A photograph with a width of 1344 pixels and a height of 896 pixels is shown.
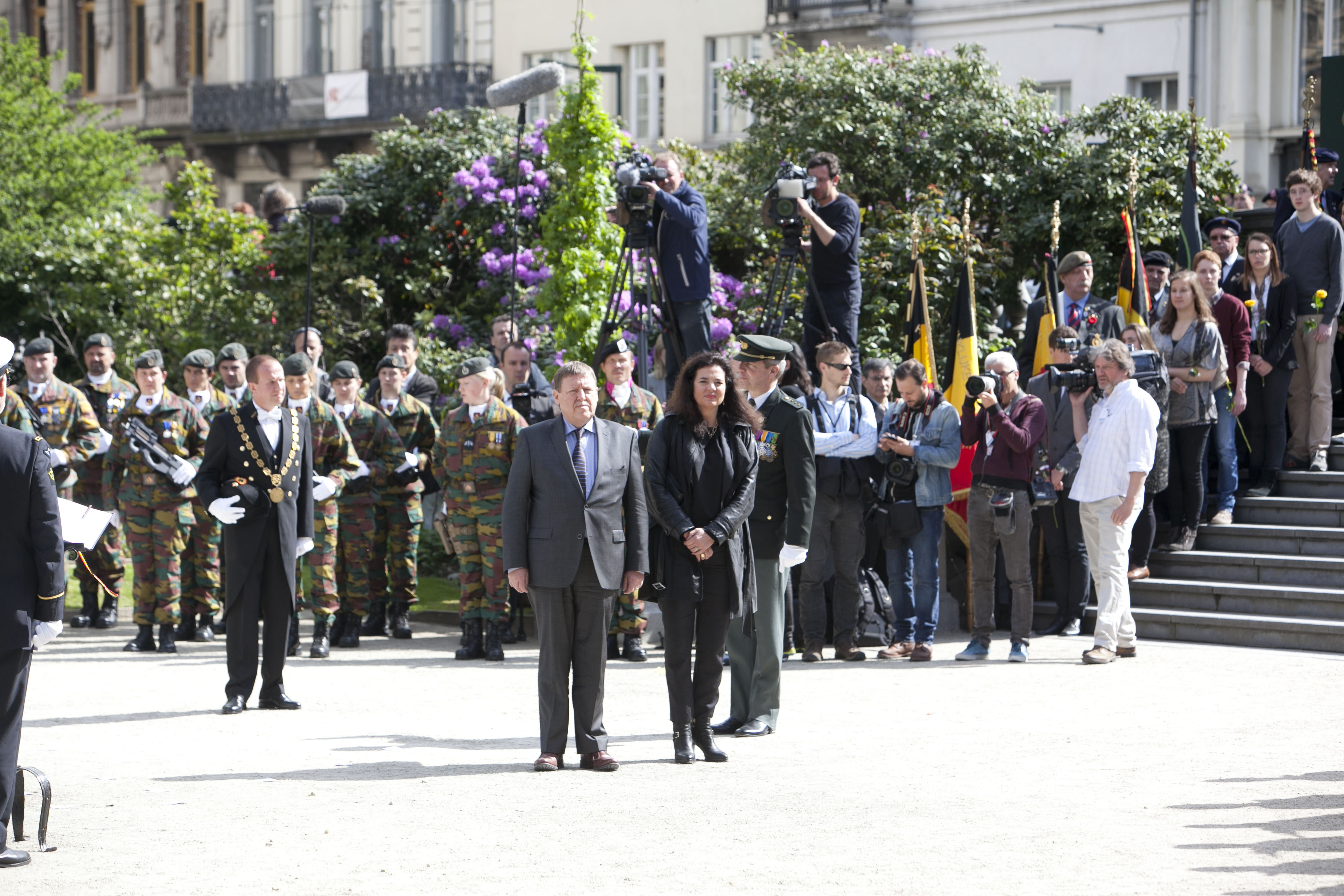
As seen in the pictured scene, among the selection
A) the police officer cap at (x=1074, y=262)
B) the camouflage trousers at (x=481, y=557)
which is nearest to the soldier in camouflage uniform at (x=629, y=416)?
the camouflage trousers at (x=481, y=557)

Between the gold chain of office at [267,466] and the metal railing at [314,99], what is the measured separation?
25.8m

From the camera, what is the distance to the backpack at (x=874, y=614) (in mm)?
12406

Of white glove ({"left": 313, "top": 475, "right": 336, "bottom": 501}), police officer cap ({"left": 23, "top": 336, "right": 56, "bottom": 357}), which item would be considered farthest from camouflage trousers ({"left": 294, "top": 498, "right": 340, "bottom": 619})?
police officer cap ({"left": 23, "top": 336, "right": 56, "bottom": 357})

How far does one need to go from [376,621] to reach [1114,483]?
221 inches

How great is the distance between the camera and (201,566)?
42.5ft

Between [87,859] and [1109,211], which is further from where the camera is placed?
[1109,211]

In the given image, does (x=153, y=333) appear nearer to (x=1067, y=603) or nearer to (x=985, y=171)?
(x=985, y=171)

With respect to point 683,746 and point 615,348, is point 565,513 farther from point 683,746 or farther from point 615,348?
point 615,348

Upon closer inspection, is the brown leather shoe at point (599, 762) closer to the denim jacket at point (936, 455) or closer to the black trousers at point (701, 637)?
the black trousers at point (701, 637)

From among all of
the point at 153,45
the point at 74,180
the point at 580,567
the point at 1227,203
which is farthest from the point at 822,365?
the point at 153,45

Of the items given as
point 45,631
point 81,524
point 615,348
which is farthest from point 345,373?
point 45,631

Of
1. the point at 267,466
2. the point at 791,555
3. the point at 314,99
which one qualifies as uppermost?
the point at 314,99

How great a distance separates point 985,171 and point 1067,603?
708 centimetres

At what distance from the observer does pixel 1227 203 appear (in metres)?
17.0
